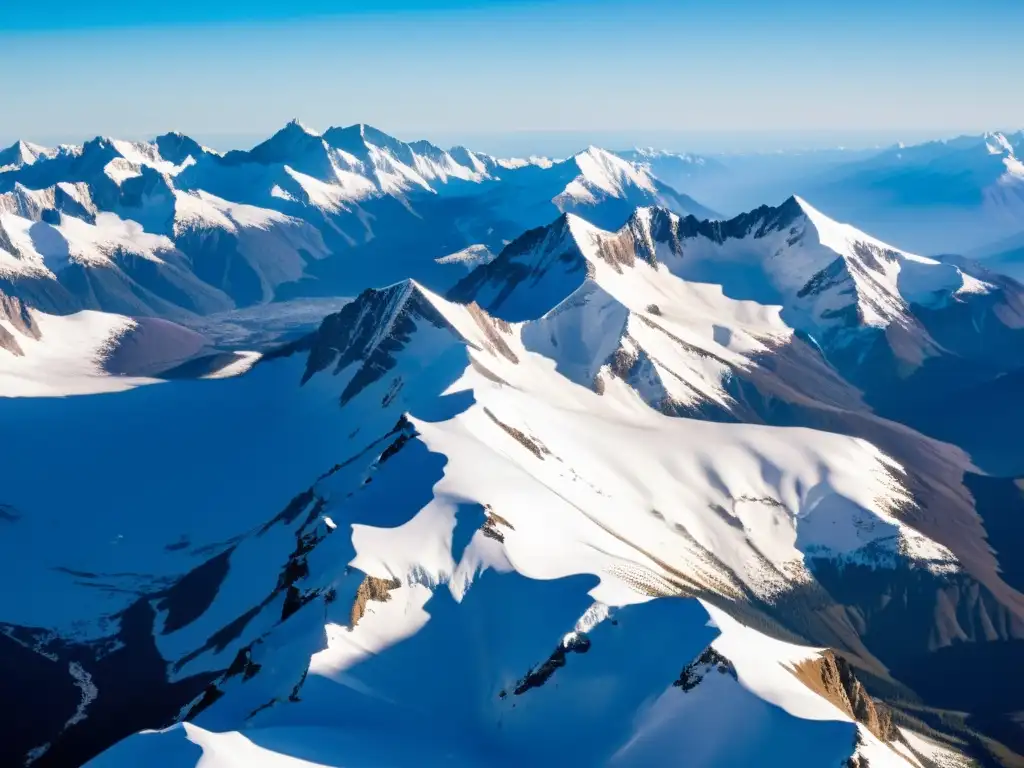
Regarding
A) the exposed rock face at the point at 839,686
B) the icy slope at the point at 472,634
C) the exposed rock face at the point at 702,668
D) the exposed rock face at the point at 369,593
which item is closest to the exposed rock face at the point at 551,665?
the icy slope at the point at 472,634

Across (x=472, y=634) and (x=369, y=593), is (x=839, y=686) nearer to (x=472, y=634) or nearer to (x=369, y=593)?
(x=472, y=634)

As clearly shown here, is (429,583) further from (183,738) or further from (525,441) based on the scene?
(525,441)

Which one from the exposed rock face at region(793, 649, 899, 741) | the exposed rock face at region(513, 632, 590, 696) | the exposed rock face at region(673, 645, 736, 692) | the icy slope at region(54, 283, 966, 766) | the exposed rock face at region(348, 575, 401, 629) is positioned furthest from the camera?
the exposed rock face at region(348, 575, 401, 629)

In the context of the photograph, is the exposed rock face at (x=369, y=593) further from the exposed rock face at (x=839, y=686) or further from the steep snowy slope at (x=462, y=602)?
the exposed rock face at (x=839, y=686)

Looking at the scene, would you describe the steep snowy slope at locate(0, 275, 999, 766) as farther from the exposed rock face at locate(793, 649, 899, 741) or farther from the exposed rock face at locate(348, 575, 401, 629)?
the exposed rock face at locate(793, 649, 899, 741)

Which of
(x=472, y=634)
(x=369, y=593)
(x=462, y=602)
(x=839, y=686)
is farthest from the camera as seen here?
(x=462, y=602)

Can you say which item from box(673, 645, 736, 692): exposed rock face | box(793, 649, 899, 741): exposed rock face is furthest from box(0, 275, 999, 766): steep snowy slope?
box(793, 649, 899, 741): exposed rock face

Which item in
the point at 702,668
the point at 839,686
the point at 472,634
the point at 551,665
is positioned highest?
the point at 702,668

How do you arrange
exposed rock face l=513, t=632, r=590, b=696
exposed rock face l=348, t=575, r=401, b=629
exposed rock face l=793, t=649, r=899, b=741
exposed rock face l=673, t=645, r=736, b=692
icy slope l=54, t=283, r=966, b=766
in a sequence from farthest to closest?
exposed rock face l=348, t=575, r=401, b=629 < exposed rock face l=793, t=649, r=899, b=741 < exposed rock face l=513, t=632, r=590, b=696 < exposed rock face l=673, t=645, r=736, b=692 < icy slope l=54, t=283, r=966, b=766

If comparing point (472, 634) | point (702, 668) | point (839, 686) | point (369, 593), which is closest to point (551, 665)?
point (472, 634)
